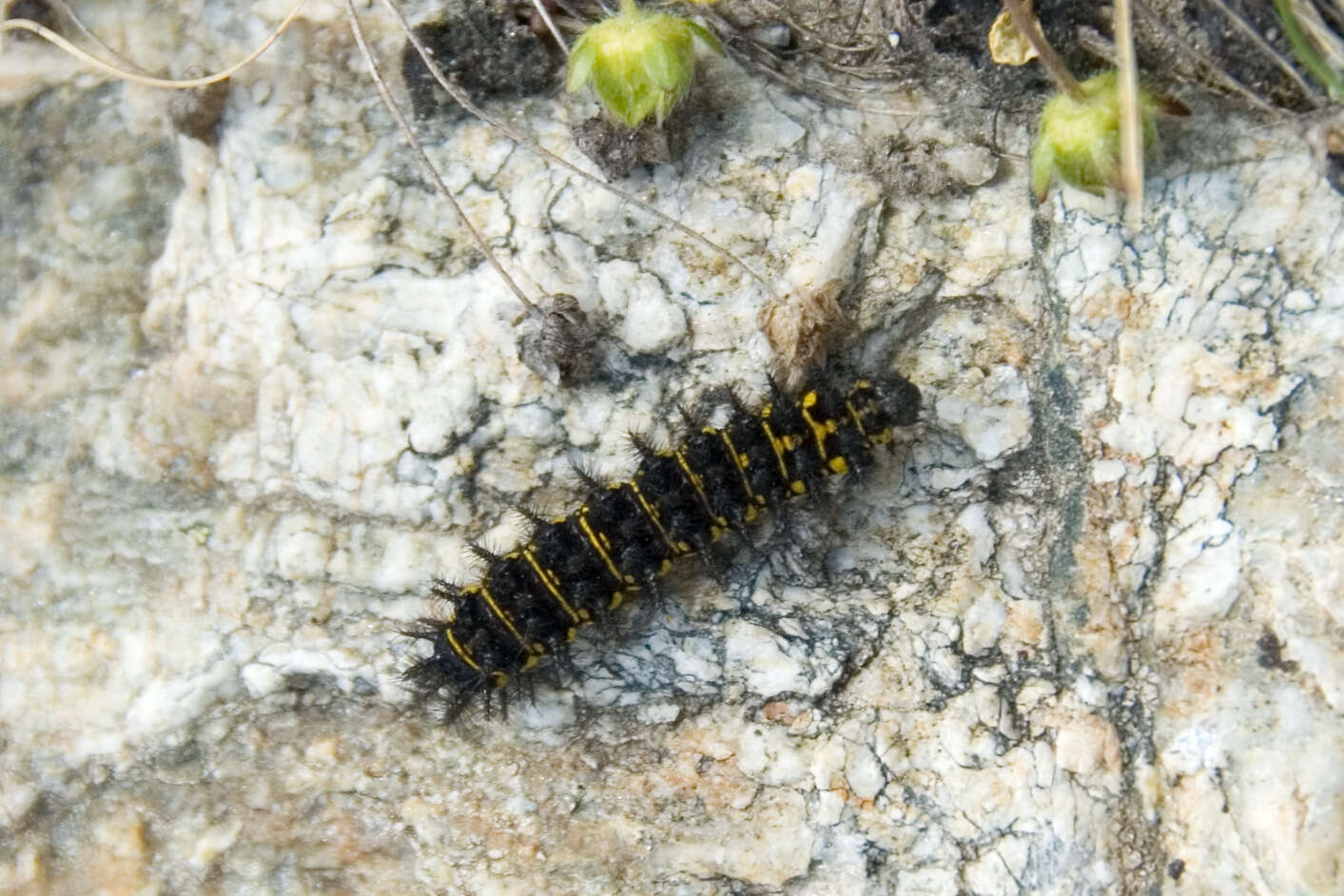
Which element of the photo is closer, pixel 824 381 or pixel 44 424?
pixel 824 381

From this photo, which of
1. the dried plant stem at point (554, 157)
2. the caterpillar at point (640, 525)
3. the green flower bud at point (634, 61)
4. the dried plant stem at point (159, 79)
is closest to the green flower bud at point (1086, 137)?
the caterpillar at point (640, 525)

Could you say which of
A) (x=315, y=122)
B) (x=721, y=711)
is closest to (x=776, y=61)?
(x=315, y=122)

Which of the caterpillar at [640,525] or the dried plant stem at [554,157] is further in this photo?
the dried plant stem at [554,157]

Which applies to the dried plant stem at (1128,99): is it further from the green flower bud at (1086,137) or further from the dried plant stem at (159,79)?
the dried plant stem at (159,79)

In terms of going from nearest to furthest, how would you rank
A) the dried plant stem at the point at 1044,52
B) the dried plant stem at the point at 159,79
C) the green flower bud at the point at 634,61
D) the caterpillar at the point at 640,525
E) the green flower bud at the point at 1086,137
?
1. the dried plant stem at the point at 1044,52
2. the green flower bud at the point at 1086,137
3. the green flower bud at the point at 634,61
4. the caterpillar at the point at 640,525
5. the dried plant stem at the point at 159,79

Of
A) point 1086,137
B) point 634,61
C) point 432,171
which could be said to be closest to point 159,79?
point 432,171

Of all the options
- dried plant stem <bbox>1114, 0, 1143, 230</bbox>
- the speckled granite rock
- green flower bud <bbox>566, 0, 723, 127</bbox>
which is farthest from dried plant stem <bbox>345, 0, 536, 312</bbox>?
dried plant stem <bbox>1114, 0, 1143, 230</bbox>

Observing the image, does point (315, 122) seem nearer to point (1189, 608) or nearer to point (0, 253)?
point (0, 253)
